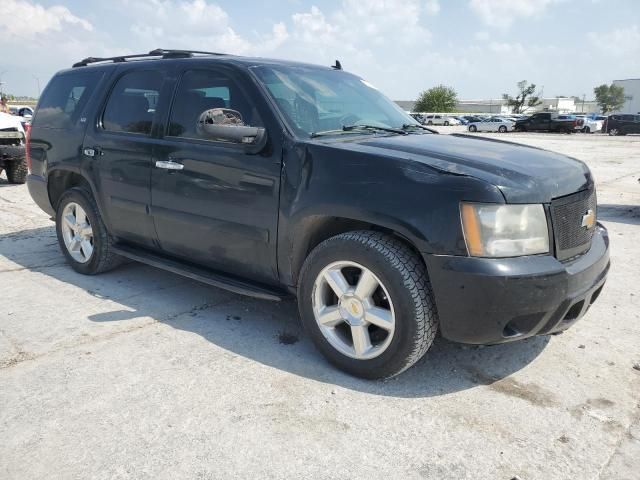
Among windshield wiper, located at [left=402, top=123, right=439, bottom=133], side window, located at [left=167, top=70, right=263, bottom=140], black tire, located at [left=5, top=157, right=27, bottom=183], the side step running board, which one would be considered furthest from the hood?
black tire, located at [left=5, top=157, right=27, bottom=183]

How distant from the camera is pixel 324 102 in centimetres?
368

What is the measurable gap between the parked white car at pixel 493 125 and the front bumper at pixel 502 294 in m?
44.0

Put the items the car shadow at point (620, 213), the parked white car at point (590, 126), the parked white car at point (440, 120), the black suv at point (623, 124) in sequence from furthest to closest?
1. the parked white car at point (440, 120)
2. the parked white car at point (590, 126)
3. the black suv at point (623, 124)
4. the car shadow at point (620, 213)

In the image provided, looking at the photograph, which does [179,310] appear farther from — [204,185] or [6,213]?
[6,213]

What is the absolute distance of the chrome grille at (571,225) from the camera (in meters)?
2.76

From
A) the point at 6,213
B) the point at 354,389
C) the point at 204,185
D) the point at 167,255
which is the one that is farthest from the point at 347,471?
the point at 6,213

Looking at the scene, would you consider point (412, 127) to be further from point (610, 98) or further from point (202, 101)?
point (610, 98)

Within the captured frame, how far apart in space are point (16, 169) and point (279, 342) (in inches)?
362

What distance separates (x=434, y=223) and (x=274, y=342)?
1479mm

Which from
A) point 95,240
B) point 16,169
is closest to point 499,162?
point 95,240

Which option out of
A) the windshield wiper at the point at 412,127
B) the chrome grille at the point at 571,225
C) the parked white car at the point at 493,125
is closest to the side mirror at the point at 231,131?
the windshield wiper at the point at 412,127

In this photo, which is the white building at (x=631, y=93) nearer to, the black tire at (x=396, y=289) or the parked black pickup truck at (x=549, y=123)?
the parked black pickup truck at (x=549, y=123)

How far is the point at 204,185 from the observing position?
3.63m

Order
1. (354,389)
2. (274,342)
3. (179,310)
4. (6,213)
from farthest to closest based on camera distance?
(6,213)
(179,310)
(274,342)
(354,389)
